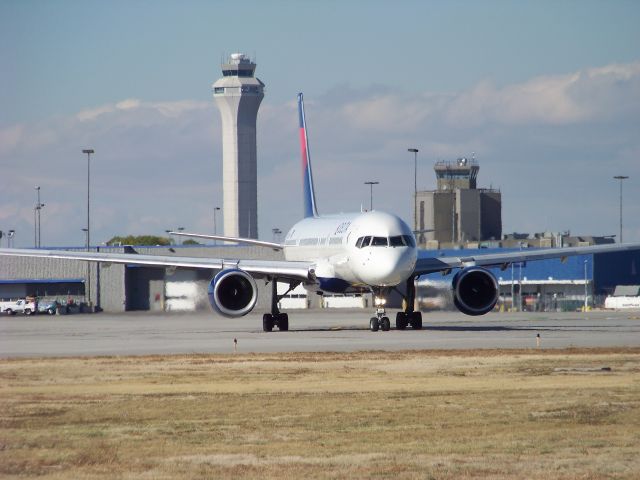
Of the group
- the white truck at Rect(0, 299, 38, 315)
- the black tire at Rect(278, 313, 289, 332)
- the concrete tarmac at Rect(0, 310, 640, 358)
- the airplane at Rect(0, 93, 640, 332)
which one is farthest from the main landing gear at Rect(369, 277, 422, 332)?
the white truck at Rect(0, 299, 38, 315)

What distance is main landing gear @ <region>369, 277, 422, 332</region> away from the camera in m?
49.5

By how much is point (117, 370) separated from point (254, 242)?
97.6 feet

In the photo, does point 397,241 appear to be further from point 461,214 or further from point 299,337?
point 461,214

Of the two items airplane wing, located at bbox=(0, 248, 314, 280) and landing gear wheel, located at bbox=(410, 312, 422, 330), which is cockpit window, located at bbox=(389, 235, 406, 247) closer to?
landing gear wheel, located at bbox=(410, 312, 422, 330)

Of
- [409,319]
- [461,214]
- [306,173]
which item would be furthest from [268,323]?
[461,214]

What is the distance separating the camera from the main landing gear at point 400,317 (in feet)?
163

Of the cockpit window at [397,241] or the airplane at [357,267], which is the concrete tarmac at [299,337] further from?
the cockpit window at [397,241]

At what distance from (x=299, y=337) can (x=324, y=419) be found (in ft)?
84.1

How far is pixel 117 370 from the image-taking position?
31.0 metres

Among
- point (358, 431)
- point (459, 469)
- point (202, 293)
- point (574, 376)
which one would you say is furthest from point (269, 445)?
point (202, 293)

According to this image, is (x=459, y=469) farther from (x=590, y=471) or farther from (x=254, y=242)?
(x=254, y=242)

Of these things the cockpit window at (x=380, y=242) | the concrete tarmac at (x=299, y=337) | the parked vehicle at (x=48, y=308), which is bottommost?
the parked vehicle at (x=48, y=308)

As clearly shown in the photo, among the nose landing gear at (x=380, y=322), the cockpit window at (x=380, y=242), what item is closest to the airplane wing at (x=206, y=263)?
the nose landing gear at (x=380, y=322)

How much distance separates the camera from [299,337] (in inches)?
1843
